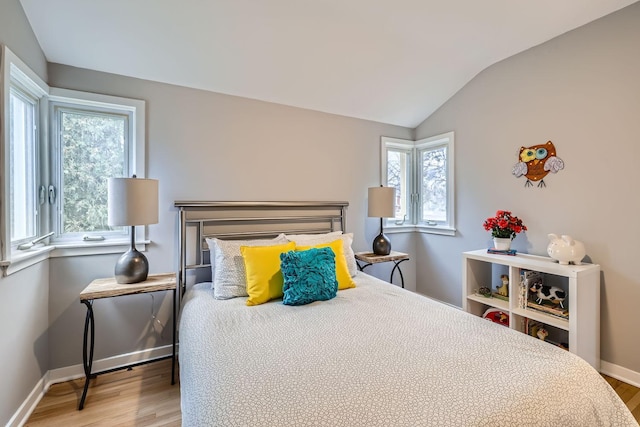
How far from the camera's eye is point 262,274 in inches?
79.7

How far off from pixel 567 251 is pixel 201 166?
2922 mm

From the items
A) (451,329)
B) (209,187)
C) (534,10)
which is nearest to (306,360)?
(451,329)

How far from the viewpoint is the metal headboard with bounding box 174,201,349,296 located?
2473mm

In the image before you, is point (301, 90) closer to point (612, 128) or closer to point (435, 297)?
point (612, 128)

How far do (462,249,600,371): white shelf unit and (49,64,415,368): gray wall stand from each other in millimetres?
1207

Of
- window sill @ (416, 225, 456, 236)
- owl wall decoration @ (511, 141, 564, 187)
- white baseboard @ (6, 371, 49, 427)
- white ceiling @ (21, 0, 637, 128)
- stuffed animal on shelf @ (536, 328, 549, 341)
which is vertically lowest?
white baseboard @ (6, 371, 49, 427)

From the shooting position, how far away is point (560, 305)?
2.27 metres

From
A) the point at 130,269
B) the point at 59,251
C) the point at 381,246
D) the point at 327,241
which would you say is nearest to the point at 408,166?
the point at 381,246

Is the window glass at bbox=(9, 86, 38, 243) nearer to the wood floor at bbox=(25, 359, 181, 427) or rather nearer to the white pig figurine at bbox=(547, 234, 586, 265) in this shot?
the wood floor at bbox=(25, 359, 181, 427)

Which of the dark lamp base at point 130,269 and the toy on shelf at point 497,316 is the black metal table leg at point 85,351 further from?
the toy on shelf at point 497,316

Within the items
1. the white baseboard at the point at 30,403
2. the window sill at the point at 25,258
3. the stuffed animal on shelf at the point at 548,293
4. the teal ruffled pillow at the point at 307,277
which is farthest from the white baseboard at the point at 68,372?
the stuffed animal on shelf at the point at 548,293

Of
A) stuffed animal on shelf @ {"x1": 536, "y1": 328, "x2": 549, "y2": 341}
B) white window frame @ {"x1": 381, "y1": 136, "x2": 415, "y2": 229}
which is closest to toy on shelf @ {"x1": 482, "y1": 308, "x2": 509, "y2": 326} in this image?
stuffed animal on shelf @ {"x1": 536, "y1": 328, "x2": 549, "y2": 341}

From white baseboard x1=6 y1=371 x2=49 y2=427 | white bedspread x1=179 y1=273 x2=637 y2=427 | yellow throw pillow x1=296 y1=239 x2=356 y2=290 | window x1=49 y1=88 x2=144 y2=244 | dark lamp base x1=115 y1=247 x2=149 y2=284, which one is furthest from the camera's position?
yellow throw pillow x1=296 y1=239 x2=356 y2=290

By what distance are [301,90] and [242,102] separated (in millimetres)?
559
